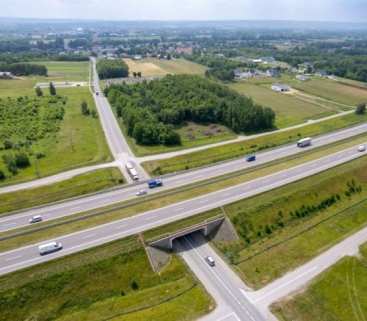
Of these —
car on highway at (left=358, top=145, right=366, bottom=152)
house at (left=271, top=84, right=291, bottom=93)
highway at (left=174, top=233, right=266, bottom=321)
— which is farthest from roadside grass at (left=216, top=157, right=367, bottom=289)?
house at (left=271, top=84, right=291, bottom=93)

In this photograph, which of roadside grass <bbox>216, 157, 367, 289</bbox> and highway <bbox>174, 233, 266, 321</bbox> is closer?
highway <bbox>174, 233, 266, 321</bbox>

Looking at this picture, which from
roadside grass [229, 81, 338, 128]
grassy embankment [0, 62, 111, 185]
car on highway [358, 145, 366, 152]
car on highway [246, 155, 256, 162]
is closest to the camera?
grassy embankment [0, 62, 111, 185]

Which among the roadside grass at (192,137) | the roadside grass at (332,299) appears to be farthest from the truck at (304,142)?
the roadside grass at (332,299)

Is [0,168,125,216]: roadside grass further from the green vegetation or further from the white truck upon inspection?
the green vegetation

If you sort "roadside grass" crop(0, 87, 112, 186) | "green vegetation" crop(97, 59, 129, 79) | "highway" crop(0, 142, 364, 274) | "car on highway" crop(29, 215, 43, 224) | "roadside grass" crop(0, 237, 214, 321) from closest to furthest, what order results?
"roadside grass" crop(0, 237, 214, 321) < "highway" crop(0, 142, 364, 274) < "car on highway" crop(29, 215, 43, 224) < "roadside grass" crop(0, 87, 112, 186) < "green vegetation" crop(97, 59, 129, 79)

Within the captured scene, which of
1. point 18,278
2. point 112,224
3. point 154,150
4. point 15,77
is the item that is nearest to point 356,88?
point 154,150

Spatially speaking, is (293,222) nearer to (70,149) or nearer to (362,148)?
(362,148)

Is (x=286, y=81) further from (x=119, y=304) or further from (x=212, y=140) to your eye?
(x=119, y=304)

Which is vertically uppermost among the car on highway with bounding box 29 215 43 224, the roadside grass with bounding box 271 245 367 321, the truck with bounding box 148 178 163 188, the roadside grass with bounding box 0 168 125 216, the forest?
the forest
